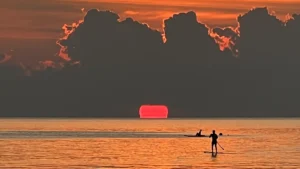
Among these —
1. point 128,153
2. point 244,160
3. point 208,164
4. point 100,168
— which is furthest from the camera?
point 128,153

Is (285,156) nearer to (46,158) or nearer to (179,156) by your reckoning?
(179,156)

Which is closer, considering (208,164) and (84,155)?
(208,164)

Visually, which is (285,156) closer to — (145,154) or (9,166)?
(145,154)

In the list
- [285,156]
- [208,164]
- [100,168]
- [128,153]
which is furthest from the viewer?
[128,153]

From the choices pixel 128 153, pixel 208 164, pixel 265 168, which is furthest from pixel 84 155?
pixel 265 168

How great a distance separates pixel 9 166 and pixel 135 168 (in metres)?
8.79

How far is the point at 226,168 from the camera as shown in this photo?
5447 cm

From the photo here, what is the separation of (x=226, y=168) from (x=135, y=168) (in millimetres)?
6227

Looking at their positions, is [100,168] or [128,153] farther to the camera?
[128,153]

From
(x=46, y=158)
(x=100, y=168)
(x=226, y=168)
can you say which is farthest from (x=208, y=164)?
(x=46, y=158)

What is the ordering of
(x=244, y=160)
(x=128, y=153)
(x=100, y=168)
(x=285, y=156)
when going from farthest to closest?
1. (x=128, y=153)
2. (x=285, y=156)
3. (x=244, y=160)
4. (x=100, y=168)

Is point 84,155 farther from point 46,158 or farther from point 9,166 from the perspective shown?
point 9,166

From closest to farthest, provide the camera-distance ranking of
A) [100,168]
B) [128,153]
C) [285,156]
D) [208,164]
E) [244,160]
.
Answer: [100,168]
[208,164]
[244,160]
[285,156]
[128,153]

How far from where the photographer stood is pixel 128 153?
236ft
